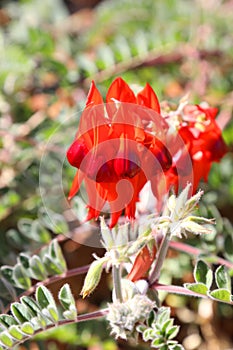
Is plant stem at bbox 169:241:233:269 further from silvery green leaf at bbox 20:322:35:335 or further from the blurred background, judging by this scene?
silvery green leaf at bbox 20:322:35:335

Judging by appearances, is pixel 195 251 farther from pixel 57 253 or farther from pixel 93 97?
pixel 93 97

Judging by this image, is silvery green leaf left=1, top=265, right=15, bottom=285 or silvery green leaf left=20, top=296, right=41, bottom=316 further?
silvery green leaf left=1, top=265, right=15, bottom=285

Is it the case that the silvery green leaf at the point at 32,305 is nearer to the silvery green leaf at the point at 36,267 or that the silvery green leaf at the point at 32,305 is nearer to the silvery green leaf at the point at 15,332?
the silvery green leaf at the point at 15,332

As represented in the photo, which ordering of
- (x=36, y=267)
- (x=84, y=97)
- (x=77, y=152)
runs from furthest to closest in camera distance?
(x=84, y=97) → (x=36, y=267) → (x=77, y=152)

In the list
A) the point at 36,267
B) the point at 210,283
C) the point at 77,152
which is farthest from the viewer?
the point at 36,267

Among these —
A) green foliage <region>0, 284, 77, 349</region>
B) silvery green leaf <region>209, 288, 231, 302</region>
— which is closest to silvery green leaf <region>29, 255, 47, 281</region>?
green foliage <region>0, 284, 77, 349</region>

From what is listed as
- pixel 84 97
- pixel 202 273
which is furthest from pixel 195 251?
pixel 84 97

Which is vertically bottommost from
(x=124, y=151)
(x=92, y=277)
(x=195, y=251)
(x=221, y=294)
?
(x=195, y=251)

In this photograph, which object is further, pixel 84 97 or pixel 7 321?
pixel 84 97
